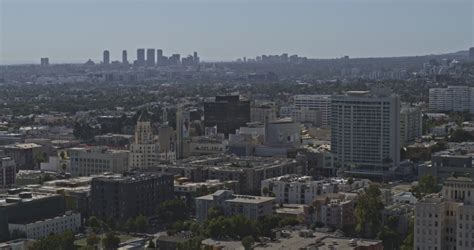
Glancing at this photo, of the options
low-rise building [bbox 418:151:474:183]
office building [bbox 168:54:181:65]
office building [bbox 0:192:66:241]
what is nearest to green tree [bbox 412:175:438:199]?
low-rise building [bbox 418:151:474:183]

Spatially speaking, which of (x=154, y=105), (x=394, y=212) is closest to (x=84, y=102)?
(x=154, y=105)

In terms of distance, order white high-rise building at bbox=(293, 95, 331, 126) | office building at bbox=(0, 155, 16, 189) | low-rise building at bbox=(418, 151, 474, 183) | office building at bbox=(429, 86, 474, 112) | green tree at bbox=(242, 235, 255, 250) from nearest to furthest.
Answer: green tree at bbox=(242, 235, 255, 250) < low-rise building at bbox=(418, 151, 474, 183) < office building at bbox=(0, 155, 16, 189) < white high-rise building at bbox=(293, 95, 331, 126) < office building at bbox=(429, 86, 474, 112)

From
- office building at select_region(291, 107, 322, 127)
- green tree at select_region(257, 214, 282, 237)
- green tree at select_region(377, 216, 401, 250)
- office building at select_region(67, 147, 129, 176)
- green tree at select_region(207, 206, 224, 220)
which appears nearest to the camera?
green tree at select_region(377, 216, 401, 250)

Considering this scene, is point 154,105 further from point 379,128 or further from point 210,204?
point 210,204

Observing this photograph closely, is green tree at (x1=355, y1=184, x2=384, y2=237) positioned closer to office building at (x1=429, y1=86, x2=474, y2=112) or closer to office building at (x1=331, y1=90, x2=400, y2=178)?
office building at (x1=331, y1=90, x2=400, y2=178)

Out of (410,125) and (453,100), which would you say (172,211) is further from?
(453,100)

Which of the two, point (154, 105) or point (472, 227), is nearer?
point (472, 227)

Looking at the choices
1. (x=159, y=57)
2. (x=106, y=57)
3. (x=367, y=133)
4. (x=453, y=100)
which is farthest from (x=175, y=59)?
(x=367, y=133)
